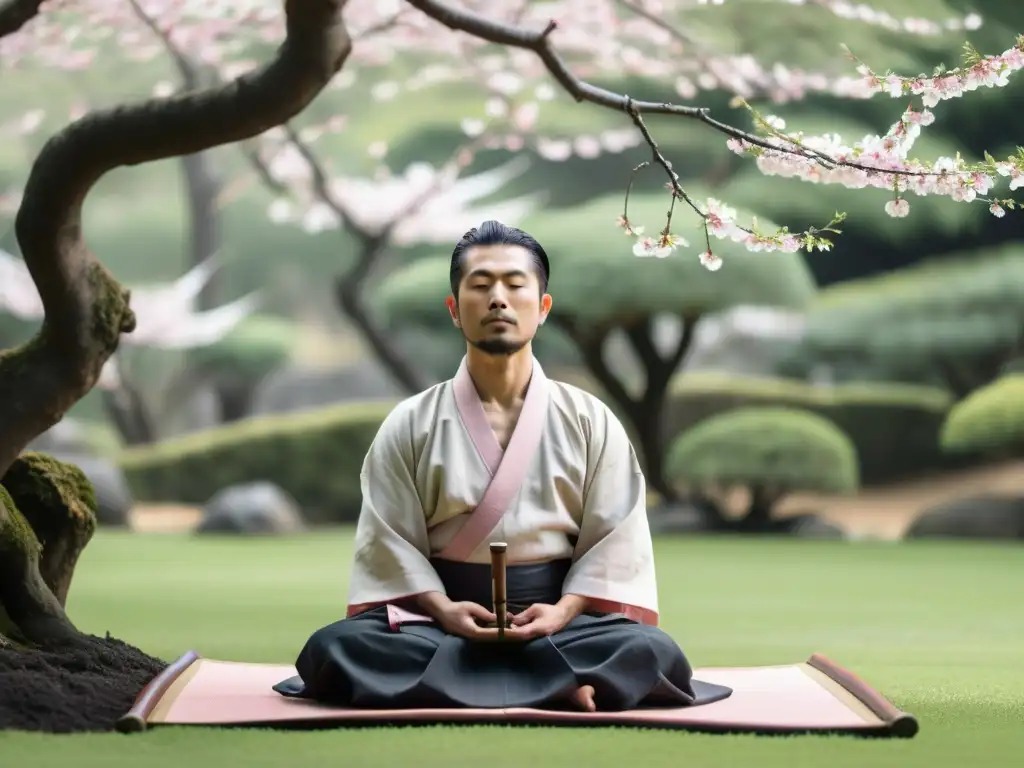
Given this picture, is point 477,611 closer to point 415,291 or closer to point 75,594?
point 75,594

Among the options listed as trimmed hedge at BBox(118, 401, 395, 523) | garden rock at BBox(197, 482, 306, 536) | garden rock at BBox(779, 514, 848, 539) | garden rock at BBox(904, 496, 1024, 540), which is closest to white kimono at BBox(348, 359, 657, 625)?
garden rock at BBox(904, 496, 1024, 540)

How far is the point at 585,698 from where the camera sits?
110 inches

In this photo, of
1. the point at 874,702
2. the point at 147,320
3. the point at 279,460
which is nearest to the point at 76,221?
the point at 874,702

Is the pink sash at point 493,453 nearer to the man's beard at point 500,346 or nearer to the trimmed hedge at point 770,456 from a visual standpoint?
the man's beard at point 500,346

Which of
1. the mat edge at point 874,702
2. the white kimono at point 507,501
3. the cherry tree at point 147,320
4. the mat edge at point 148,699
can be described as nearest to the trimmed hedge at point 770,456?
the cherry tree at point 147,320

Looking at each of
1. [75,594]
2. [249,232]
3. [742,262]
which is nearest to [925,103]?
[75,594]

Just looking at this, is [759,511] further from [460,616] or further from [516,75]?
[460,616]

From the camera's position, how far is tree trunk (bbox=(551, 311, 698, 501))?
401 inches

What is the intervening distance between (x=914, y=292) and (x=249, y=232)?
6361mm

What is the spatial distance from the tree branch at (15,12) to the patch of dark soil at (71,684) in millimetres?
1427

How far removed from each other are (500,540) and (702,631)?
7.28 ft

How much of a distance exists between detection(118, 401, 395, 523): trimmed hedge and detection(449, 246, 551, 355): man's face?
8.17 m

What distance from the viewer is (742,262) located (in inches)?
378

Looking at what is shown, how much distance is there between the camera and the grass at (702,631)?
250cm
